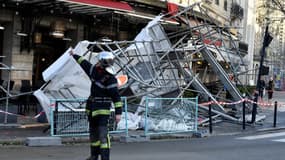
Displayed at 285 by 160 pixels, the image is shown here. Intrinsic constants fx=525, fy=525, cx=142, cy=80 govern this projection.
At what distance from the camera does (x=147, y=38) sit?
16.8 m

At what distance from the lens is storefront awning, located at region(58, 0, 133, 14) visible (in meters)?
18.4

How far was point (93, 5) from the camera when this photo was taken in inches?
747

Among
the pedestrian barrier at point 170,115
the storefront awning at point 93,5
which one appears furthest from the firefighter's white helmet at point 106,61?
the storefront awning at point 93,5

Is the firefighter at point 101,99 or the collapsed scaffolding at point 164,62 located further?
the collapsed scaffolding at point 164,62

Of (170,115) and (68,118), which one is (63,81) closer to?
(68,118)

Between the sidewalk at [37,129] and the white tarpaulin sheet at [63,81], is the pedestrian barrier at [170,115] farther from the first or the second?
the white tarpaulin sheet at [63,81]

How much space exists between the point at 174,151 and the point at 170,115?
2999 mm

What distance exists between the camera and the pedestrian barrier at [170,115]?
558 inches

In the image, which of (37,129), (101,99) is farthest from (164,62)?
(101,99)

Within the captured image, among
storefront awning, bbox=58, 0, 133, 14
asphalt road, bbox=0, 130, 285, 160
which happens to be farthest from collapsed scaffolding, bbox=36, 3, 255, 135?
storefront awning, bbox=58, 0, 133, 14

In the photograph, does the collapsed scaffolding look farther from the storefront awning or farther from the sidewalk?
the storefront awning

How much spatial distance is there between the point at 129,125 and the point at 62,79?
2.22m

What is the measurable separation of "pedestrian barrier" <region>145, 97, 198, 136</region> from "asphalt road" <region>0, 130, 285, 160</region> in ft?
2.03

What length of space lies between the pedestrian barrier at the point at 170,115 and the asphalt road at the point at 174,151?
620mm
